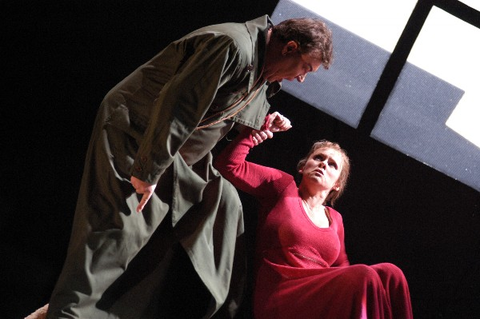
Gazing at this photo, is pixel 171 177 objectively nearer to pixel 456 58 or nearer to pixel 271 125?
pixel 271 125

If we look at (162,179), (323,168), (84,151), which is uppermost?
(162,179)

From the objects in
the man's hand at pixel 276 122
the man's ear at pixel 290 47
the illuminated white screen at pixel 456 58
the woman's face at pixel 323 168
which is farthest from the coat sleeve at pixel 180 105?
the illuminated white screen at pixel 456 58

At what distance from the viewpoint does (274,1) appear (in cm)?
271

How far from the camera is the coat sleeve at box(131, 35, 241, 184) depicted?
1.65 metres

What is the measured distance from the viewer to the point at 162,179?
1.95m

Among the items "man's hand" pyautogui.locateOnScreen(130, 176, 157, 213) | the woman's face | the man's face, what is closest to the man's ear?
the man's face

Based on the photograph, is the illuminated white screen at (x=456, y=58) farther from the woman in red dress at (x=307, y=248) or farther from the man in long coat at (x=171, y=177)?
the man in long coat at (x=171, y=177)

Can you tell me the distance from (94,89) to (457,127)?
1.80 metres

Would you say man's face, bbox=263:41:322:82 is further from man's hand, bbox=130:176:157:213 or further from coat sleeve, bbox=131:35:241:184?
man's hand, bbox=130:176:157:213

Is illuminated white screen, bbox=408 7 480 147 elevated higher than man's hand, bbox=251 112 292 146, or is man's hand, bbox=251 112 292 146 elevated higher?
illuminated white screen, bbox=408 7 480 147

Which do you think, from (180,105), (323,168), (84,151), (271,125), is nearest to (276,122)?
(271,125)

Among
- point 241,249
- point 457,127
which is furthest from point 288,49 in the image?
point 457,127

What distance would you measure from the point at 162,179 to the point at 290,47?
2.14 ft

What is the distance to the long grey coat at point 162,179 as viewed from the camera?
65.8 inches
